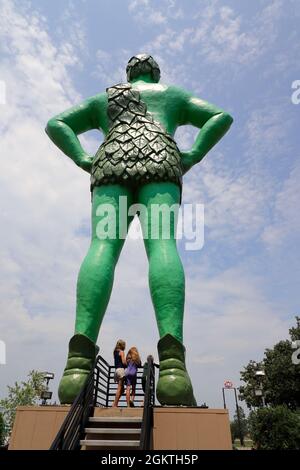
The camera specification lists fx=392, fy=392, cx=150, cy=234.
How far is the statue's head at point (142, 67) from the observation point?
5992 mm

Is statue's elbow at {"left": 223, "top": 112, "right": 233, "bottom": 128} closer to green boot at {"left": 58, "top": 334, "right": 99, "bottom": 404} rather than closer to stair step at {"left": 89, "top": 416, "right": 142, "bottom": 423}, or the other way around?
green boot at {"left": 58, "top": 334, "right": 99, "bottom": 404}

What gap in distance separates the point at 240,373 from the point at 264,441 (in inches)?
662

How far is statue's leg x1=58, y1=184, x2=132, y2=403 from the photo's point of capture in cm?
389

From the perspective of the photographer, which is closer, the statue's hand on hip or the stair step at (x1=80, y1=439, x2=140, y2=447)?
the stair step at (x1=80, y1=439, x2=140, y2=447)

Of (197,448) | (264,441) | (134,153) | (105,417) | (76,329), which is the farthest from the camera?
(264,441)

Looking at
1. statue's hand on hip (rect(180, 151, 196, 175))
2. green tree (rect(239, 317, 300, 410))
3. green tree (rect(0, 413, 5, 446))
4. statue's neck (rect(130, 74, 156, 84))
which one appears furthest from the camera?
green tree (rect(239, 317, 300, 410))

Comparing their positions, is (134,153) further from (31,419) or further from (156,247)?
(31,419)

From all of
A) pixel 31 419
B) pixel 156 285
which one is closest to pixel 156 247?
pixel 156 285

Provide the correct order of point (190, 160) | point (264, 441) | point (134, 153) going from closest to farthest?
point (134, 153)
point (190, 160)
point (264, 441)

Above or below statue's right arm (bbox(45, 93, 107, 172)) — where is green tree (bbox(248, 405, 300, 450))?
A: below

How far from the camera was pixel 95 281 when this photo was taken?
4309mm

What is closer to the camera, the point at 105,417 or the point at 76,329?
the point at 105,417

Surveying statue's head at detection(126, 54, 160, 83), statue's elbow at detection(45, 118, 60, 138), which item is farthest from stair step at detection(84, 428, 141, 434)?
statue's head at detection(126, 54, 160, 83)

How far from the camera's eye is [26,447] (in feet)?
11.5
